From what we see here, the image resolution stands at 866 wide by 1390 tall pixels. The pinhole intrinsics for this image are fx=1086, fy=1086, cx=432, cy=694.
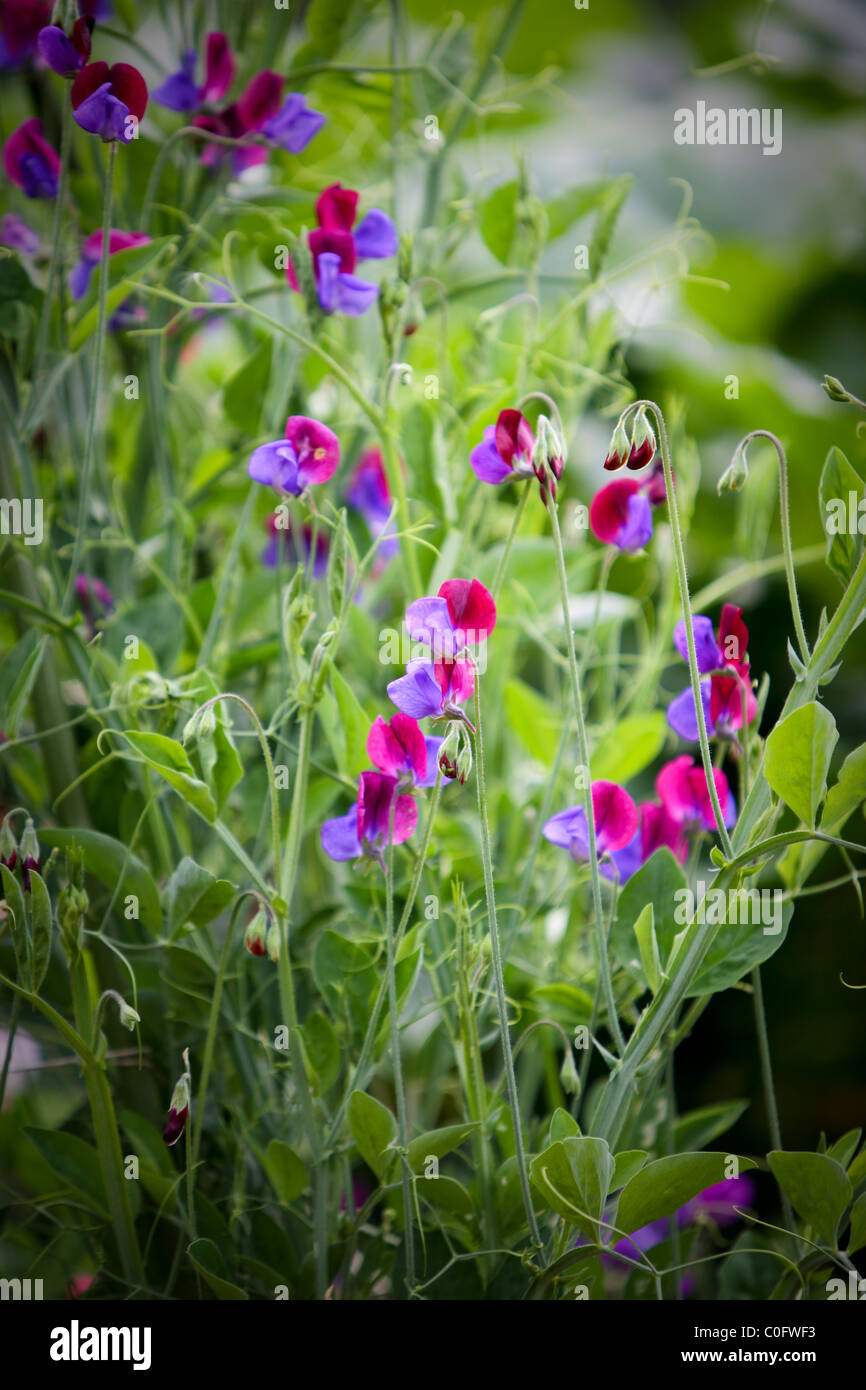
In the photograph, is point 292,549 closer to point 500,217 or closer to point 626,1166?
point 500,217

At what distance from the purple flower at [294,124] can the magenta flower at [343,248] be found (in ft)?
0.17

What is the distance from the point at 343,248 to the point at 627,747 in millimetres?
240

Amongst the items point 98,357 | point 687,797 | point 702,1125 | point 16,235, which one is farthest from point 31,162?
point 702,1125

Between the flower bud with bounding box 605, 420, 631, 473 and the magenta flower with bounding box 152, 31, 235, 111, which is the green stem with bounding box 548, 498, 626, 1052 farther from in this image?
the magenta flower with bounding box 152, 31, 235, 111

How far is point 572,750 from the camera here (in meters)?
0.52

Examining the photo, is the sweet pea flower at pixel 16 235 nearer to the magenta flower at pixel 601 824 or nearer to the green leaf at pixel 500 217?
the green leaf at pixel 500 217

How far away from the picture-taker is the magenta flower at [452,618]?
1.16 feet

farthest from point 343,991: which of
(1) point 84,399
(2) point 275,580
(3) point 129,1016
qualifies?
(1) point 84,399

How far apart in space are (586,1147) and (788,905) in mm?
115

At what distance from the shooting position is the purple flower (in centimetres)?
46

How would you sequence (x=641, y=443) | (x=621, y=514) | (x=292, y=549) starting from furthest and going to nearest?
(x=292, y=549), (x=621, y=514), (x=641, y=443)

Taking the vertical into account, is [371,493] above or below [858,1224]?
above

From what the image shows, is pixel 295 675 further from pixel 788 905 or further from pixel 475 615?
pixel 788 905

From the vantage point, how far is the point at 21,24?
496 millimetres
